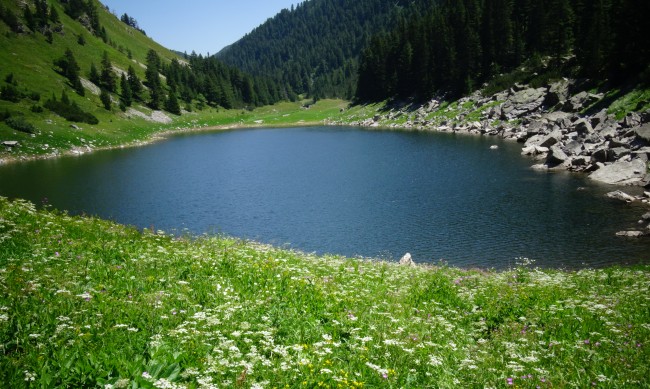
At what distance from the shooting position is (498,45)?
111 metres

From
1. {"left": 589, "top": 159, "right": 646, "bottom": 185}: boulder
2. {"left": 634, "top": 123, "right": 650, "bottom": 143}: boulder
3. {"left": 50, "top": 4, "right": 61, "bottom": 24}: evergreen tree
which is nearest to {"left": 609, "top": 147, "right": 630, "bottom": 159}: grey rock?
{"left": 634, "top": 123, "right": 650, "bottom": 143}: boulder

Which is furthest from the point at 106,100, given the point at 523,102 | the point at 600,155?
the point at 600,155

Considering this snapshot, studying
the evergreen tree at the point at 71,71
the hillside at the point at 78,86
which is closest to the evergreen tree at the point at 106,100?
the hillside at the point at 78,86

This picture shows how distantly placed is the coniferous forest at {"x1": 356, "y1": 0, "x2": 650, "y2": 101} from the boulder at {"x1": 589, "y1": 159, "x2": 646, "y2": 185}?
972 inches

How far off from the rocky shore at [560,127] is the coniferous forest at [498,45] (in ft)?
23.1

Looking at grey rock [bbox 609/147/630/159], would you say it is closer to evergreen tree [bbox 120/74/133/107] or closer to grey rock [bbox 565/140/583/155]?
grey rock [bbox 565/140/583/155]

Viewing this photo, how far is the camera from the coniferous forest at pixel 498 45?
2571 inches

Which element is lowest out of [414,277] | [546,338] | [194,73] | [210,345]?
[414,277]

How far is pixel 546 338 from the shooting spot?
9.22 metres

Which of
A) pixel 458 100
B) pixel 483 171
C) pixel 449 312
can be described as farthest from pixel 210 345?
pixel 458 100

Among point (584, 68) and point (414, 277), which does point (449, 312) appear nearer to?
point (414, 277)

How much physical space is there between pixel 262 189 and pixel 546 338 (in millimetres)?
40078

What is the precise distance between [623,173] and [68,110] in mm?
106841

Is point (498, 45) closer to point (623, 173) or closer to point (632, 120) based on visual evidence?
point (632, 120)
